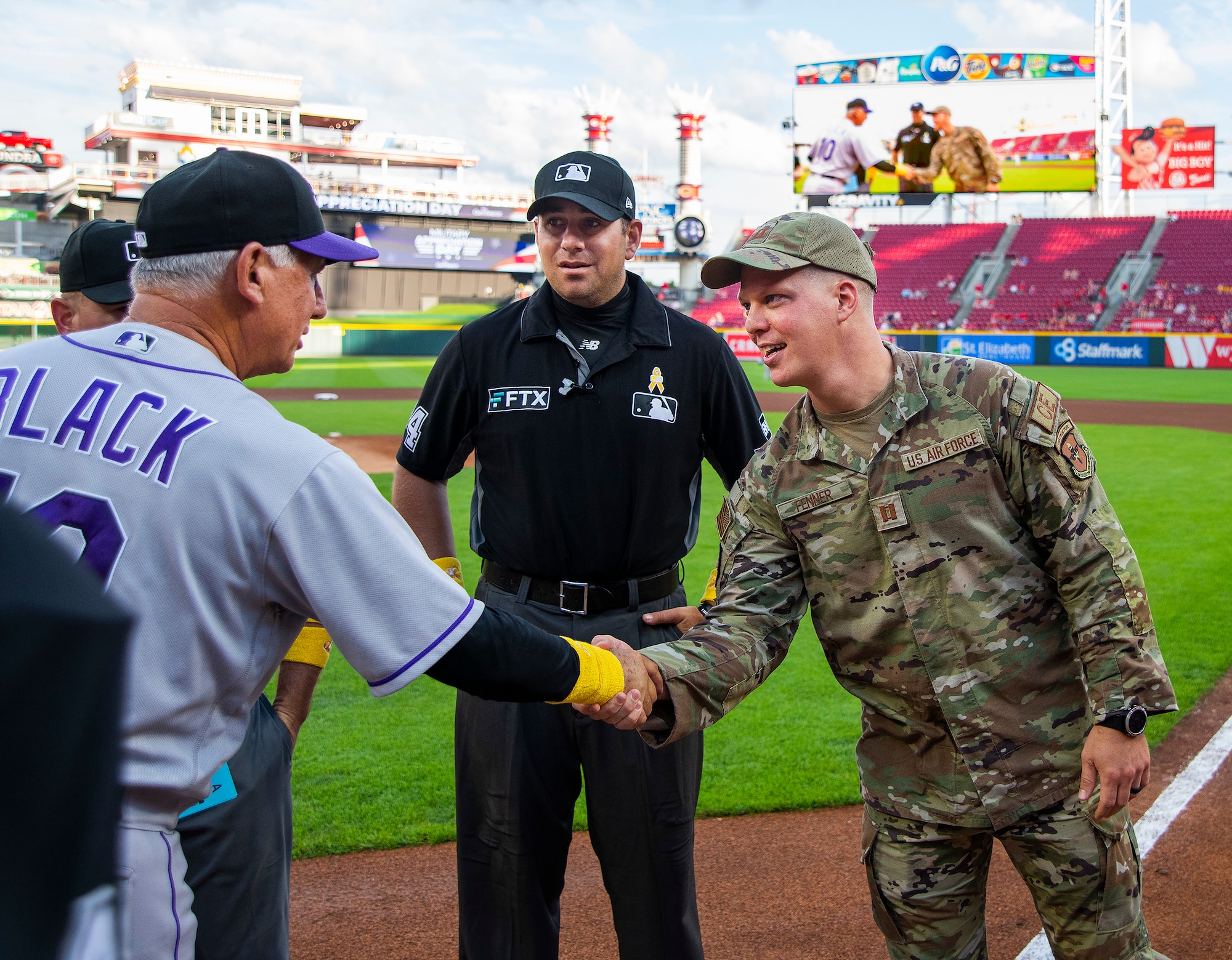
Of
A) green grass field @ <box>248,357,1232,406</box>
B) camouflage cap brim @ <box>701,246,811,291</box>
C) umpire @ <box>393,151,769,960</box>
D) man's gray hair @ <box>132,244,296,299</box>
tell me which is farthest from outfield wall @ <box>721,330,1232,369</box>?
man's gray hair @ <box>132,244,296,299</box>

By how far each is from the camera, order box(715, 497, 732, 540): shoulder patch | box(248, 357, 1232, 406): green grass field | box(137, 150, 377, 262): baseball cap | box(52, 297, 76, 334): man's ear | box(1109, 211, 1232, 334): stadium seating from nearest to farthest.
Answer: box(137, 150, 377, 262): baseball cap, box(715, 497, 732, 540): shoulder patch, box(52, 297, 76, 334): man's ear, box(248, 357, 1232, 406): green grass field, box(1109, 211, 1232, 334): stadium seating

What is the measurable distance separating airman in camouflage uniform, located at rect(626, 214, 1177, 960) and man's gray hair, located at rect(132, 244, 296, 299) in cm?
130

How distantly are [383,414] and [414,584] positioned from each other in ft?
64.4

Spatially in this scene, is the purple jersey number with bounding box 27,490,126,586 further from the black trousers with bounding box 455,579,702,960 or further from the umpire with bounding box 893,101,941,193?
the umpire with bounding box 893,101,941,193

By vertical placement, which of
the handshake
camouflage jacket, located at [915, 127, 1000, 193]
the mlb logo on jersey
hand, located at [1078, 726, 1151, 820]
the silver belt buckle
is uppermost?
camouflage jacket, located at [915, 127, 1000, 193]

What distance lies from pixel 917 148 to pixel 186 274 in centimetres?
5317

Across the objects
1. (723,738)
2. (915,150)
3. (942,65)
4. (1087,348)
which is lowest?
(723,738)

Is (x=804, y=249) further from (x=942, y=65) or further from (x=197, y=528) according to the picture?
(x=942, y=65)

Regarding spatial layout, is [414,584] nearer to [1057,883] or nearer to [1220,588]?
[1057,883]

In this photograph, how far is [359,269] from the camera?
60156mm

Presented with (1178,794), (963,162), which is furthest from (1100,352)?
(1178,794)

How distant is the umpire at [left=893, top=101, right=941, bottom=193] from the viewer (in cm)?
5006

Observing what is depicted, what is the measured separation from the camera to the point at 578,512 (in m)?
3.16

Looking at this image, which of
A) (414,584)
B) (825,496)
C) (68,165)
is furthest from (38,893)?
(68,165)
